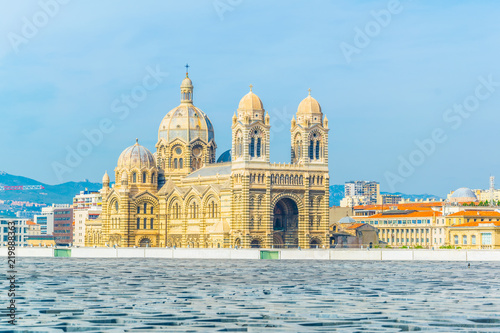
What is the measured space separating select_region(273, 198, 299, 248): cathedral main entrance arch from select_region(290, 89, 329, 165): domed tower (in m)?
6.14

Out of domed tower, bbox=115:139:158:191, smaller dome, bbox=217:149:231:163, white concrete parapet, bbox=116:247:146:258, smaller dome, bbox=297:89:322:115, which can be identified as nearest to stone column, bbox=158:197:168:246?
domed tower, bbox=115:139:158:191

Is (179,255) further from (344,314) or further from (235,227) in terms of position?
(344,314)

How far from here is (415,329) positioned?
3659 cm

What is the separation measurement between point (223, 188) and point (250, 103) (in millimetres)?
11784

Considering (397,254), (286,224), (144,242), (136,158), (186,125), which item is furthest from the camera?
(186,125)

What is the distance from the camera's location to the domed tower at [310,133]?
13775 cm

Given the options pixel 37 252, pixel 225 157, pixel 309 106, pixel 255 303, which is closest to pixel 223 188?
pixel 309 106

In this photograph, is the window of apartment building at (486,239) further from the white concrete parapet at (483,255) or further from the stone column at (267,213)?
the stone column at (267,213)

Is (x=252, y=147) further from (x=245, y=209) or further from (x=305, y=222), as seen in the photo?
(x=305, y=222)

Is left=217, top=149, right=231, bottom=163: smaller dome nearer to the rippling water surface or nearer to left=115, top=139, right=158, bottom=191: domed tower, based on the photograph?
left=115, top=139, right=158, bottom=191: domed tower

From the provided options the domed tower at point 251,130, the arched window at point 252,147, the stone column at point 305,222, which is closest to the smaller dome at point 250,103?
the domed tower at point 251,130

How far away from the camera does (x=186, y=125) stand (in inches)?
6078

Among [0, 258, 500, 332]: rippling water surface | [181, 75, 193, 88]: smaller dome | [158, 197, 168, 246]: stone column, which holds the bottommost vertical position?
[0, 258, 500, 332]: rippling water surface

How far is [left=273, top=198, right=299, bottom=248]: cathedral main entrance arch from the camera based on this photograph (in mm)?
138125
